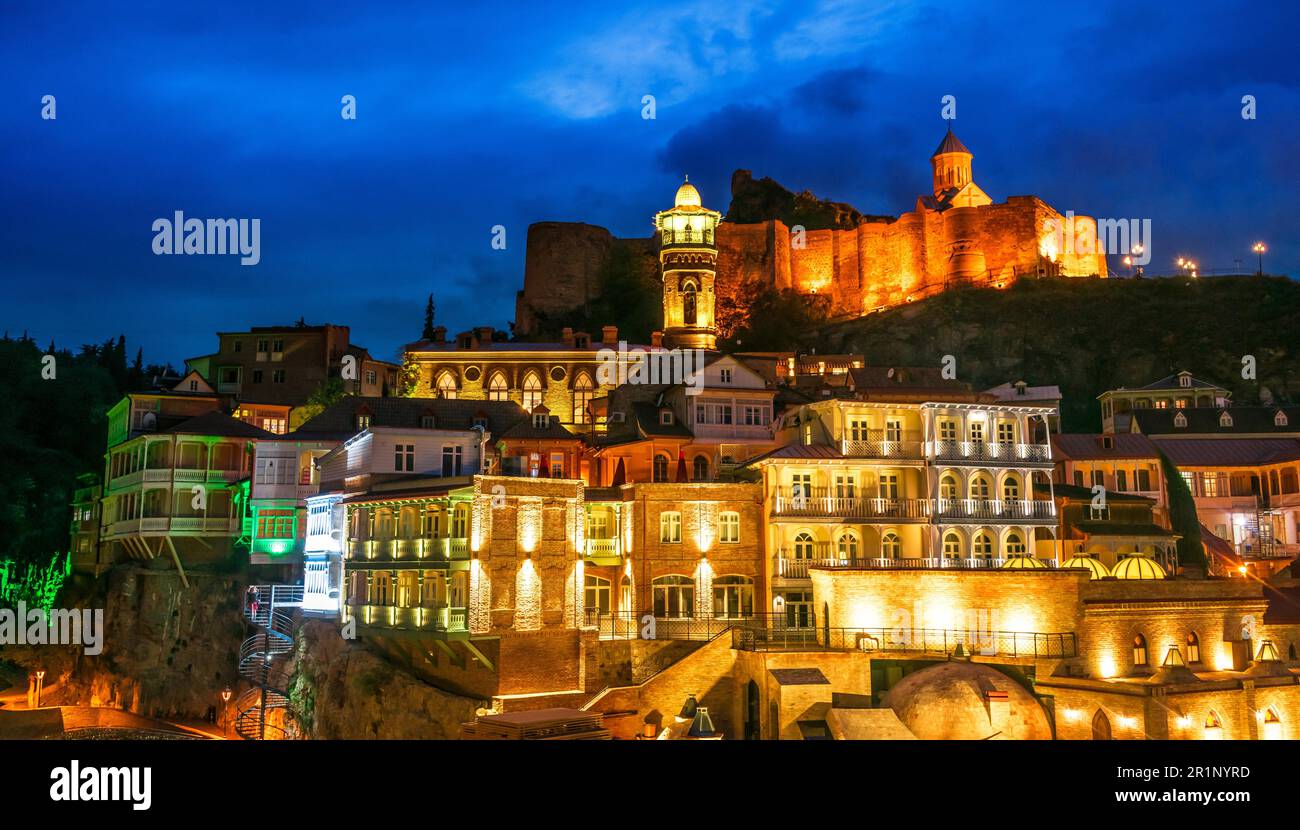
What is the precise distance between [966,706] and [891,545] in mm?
12031

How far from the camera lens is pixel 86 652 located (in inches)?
2079

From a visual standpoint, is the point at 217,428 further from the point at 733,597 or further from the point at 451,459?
the point at 733,597

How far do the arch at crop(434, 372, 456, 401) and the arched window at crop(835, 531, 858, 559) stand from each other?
108 feet

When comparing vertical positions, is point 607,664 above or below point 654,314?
below

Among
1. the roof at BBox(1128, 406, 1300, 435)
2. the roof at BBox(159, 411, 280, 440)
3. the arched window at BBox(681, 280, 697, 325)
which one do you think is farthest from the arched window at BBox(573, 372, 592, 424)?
the roof at BBox(1128, 406, 1300, 435)

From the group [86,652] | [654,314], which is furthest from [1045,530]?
[654,314]

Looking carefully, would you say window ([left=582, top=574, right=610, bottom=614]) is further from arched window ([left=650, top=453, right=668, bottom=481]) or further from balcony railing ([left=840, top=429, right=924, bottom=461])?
balcony railing ([left=840, top=429, right=924, bottom=461])

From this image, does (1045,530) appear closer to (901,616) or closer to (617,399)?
(901,616)

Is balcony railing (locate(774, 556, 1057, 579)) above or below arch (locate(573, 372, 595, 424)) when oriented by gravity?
below

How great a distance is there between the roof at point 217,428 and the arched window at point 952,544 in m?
31.3

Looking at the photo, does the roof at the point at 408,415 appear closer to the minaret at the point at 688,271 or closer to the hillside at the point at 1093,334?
the minaret at the point at 688,271

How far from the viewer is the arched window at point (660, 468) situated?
1932 inches

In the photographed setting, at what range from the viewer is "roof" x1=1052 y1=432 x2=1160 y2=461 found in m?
56.3
